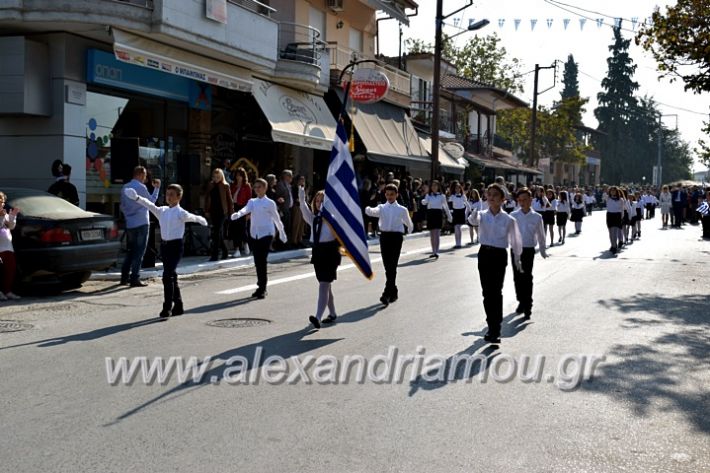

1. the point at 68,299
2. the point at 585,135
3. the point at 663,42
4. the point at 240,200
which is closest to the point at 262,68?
the point at 240,200

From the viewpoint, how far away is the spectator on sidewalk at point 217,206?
16234 mm

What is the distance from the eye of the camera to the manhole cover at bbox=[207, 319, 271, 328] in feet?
30.8

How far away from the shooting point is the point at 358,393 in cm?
632

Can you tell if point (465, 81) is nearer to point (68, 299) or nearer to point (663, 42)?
point (663, 42)

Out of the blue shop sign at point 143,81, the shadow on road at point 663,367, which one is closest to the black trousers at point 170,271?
the shadow on road at point 663,367

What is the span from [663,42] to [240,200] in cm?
906

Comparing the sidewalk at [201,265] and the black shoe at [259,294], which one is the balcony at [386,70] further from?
the black shoe at [259,294]

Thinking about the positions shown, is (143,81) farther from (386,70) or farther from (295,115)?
(386,70)

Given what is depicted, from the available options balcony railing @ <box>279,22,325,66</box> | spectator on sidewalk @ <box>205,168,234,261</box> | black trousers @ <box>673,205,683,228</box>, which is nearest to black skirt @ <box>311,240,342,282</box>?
spectator on sidewalk @ <box>205,168,234,261</box>

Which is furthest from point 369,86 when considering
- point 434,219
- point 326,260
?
point 326,260

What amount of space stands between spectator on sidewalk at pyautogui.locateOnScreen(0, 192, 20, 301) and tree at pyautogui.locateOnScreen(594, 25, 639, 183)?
98.2 meters

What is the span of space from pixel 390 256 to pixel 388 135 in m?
19.9

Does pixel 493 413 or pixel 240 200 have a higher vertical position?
pixel 240 200

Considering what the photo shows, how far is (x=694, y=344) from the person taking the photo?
8875 millimetres
